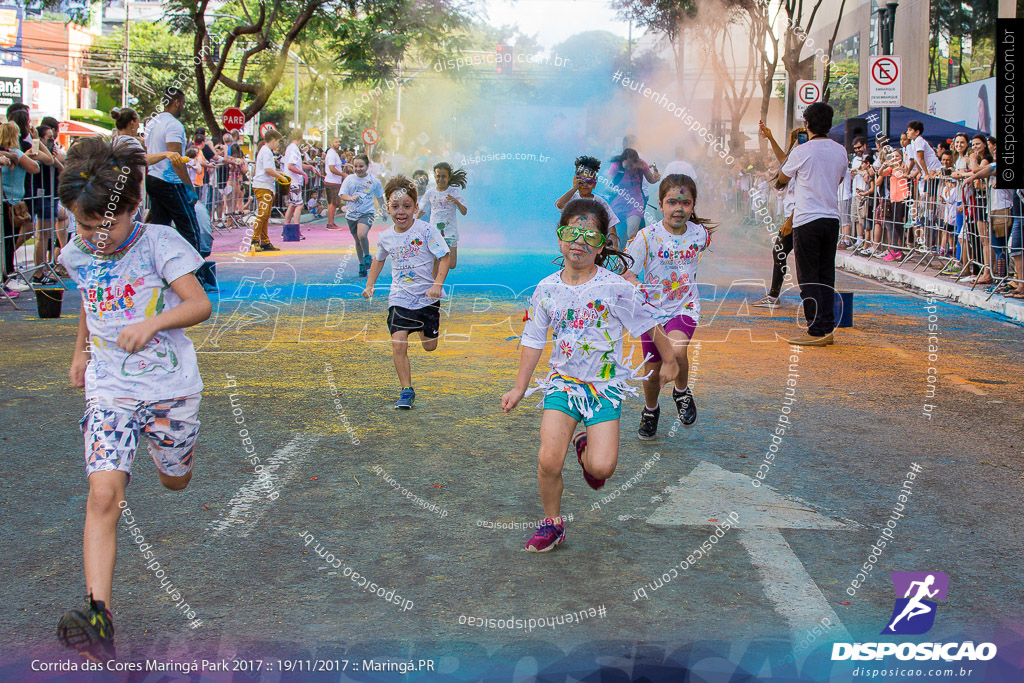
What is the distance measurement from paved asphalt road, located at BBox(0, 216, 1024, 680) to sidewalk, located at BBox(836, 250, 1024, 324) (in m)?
3.41

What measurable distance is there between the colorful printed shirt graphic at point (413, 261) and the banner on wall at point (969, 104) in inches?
764

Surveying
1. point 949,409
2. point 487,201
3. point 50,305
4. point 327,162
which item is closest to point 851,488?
point 949,409

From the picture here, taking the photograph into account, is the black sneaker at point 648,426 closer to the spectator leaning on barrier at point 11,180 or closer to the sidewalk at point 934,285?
the sidewalk at point 934,285

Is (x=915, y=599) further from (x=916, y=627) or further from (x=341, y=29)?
(x=341, y=29)

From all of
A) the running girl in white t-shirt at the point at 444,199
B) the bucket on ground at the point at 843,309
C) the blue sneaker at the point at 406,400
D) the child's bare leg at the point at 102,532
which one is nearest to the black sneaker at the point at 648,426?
the blue sneaker at the point at 406,400

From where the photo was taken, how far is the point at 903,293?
564 inches

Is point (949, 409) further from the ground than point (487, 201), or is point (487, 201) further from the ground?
point (487, 201)

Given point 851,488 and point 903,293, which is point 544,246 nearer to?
point 903,293

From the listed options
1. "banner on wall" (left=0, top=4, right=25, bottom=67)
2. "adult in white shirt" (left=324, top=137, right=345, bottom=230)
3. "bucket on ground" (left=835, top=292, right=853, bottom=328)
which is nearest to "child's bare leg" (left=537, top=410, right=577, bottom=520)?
"bucket on ground" (left=835, top=292, right=853, bottom=328)

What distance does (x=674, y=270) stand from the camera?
6125mm

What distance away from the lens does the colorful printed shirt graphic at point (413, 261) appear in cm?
721

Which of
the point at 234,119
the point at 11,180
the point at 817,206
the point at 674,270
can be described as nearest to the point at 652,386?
the point at 674,270

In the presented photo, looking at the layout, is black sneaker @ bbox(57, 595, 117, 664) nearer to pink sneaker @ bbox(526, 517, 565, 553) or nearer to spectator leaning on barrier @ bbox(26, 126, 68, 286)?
pink sneaker @ bbox(526, 517, 565, 553)

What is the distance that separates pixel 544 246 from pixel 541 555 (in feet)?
53.9
